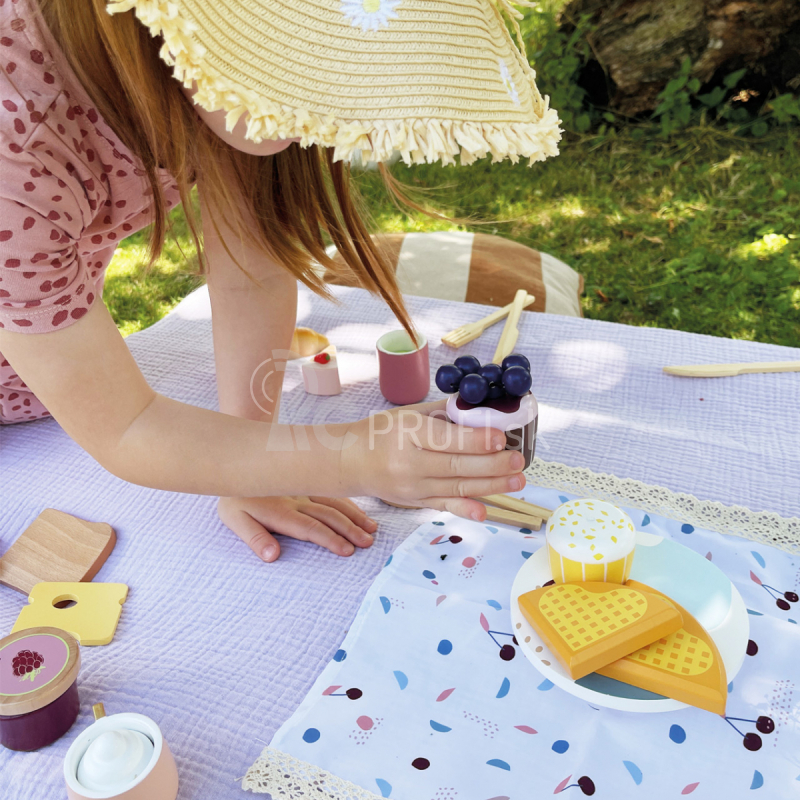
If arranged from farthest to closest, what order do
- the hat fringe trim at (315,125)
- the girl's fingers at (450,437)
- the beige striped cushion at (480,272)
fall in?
the beige striped cushion at (480,272)
the girl's fingers at (450,437)
the hat fringe trim at (315,125)

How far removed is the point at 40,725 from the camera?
688 millimetres

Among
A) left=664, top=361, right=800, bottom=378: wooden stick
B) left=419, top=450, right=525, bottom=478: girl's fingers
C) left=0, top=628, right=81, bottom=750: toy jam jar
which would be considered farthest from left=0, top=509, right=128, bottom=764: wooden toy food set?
left=664, top=361, right=800, bottom=378: wooden stick

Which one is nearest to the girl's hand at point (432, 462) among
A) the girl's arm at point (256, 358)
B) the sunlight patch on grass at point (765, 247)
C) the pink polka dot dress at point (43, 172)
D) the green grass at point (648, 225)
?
the girl's arm at point (256, 358)

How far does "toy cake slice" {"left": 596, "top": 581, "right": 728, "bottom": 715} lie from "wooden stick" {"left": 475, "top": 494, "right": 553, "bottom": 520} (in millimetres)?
253

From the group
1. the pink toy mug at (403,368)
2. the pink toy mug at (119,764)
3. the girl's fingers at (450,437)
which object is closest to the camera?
the pink toy mug at (119,764)

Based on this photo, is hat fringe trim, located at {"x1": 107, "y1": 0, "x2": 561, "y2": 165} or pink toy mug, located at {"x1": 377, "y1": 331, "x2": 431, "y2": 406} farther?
pink toy mug, located at {"x1": 377, "y1": 331, "x2": 431, "y2": 406}

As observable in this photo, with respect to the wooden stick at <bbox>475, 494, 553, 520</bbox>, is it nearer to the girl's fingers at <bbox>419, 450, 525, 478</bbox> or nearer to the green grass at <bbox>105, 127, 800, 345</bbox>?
the girl's fingers at <bbox>419, 450, 525, 478</bbox>

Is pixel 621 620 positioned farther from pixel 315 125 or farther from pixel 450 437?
pixel 315 125

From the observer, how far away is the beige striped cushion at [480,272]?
163 centimetres

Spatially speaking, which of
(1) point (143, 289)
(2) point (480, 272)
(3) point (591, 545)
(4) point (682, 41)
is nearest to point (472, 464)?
(3) point (591, 545)

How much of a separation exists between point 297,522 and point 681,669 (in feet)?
1.63

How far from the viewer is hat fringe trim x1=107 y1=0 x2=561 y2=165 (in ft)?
1.49

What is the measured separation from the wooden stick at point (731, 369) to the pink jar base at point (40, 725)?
1.00m

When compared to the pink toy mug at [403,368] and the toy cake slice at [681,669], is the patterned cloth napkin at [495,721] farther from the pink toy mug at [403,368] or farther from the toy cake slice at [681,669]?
the pink toy mug at [403,368]
